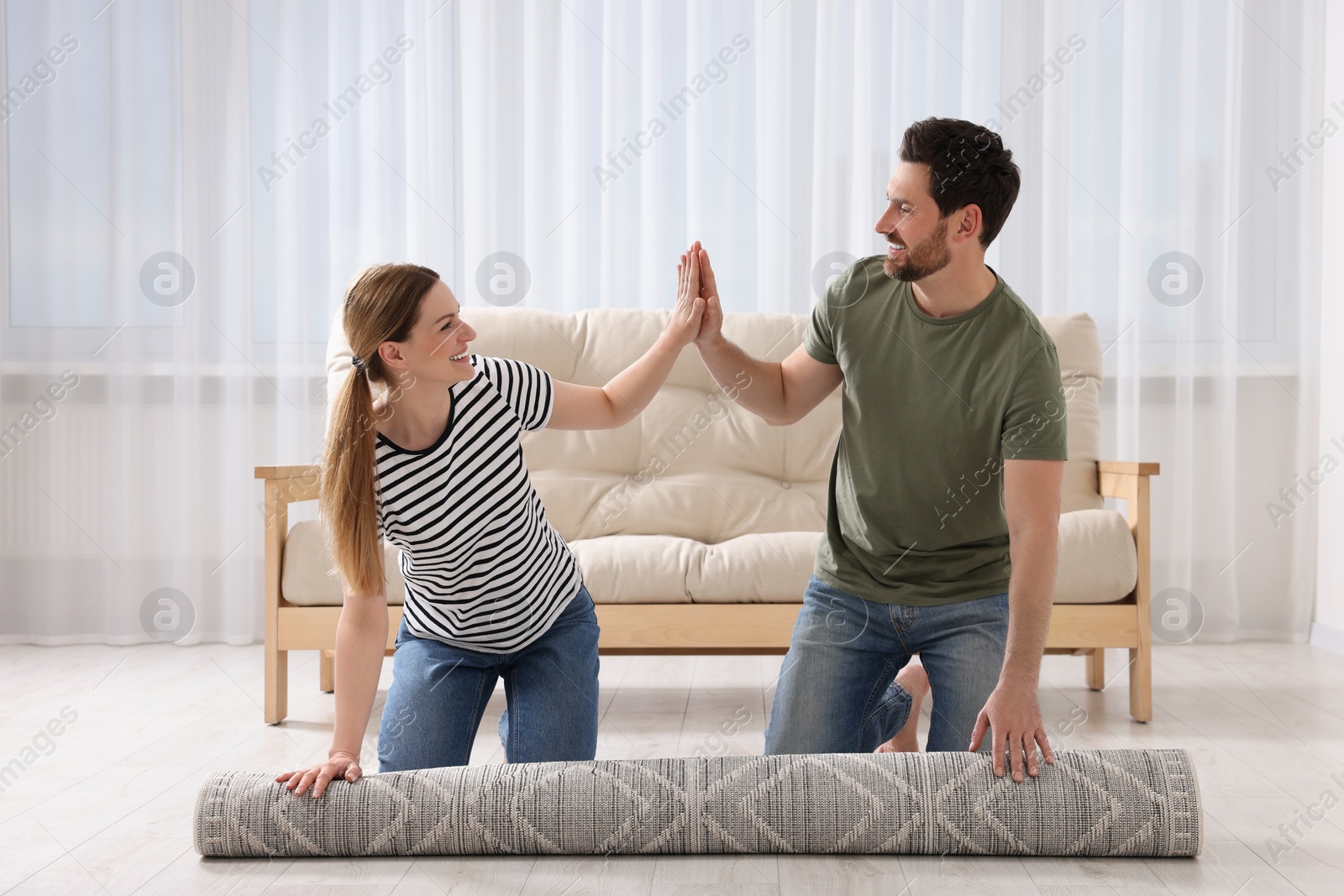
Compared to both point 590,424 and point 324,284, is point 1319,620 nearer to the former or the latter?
point 590,424

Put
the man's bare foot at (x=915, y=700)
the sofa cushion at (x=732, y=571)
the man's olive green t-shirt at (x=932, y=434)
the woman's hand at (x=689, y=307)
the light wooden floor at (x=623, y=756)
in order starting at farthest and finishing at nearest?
the sofa cushion at (x=732, y=571) → the man's bare foot at (x=915, y=700) → the woman's hand at (x=689, y=307) → the man's olive green t-shirt at (x=932, y=434) → the light wooden floor at (x=623, y=756)

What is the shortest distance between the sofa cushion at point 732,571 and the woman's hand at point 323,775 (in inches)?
34.1

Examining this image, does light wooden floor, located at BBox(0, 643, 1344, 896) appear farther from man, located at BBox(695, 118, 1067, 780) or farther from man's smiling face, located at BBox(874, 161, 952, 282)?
man's smiling face, located at BBox(874, 161, 952, 282)

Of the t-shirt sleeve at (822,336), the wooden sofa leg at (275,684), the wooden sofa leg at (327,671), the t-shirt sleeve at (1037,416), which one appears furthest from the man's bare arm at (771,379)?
the wooden sofa leg at (327,671)

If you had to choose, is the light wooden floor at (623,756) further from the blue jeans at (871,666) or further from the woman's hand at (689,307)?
the woman's hand at (689,307)

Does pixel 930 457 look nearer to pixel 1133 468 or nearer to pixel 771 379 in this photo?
pixel 771 379

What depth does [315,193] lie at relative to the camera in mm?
3318

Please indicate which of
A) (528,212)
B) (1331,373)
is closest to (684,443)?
(528,212)

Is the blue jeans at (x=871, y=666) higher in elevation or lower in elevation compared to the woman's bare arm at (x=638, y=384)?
lower

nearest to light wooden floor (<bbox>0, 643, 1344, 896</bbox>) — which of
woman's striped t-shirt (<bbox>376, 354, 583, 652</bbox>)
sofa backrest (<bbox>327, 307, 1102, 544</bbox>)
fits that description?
woman's striped t-shirt (<bbox>376, 354, 583, 652</bbox>)

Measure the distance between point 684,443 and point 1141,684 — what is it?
122 centimetres

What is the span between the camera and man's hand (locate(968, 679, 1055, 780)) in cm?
137

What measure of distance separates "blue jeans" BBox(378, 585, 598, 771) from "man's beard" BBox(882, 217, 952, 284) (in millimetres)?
744

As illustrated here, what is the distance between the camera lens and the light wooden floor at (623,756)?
4.40 ft
